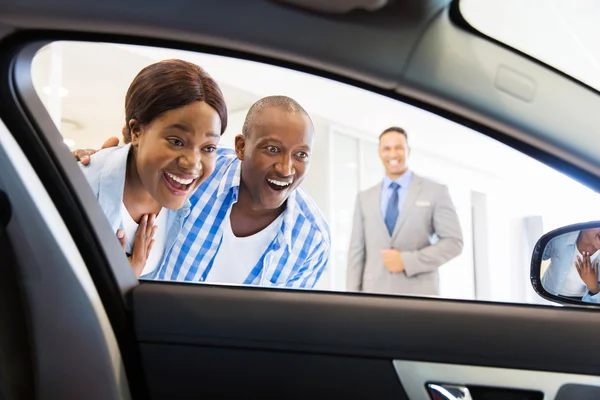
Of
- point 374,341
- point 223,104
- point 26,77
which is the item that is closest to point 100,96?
point 223,104

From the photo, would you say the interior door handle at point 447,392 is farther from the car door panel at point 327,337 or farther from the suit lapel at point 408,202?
the suit lapel at point 408,202

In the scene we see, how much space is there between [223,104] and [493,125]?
2.77 ft

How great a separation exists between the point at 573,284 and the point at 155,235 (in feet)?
2.98

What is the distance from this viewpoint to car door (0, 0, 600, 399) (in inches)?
27.8

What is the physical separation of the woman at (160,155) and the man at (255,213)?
8 cm

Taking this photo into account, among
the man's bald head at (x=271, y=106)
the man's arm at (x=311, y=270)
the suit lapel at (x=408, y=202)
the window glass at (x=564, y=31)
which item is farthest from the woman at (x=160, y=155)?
the window glass at (x=564, y=31)

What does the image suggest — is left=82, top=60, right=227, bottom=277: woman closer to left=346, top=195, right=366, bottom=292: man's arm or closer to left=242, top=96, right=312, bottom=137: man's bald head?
left=242, top=96, right=312, bottom=137: man's bald head

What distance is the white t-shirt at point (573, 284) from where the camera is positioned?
757mm

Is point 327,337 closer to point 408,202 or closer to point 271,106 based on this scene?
point 271,106

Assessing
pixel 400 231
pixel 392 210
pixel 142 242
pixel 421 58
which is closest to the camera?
pixel 421 58

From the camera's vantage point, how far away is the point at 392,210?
9.80 ft

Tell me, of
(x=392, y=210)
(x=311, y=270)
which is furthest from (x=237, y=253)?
(x=392, y=210)

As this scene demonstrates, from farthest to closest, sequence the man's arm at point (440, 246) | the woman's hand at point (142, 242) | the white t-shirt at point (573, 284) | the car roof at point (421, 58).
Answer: the man's arm at point (440, 246) < the woman's hand at point (142, 242) < the white t-shirt at point (573, 284) < the car roof at point (421, 58)

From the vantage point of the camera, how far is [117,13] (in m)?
0.73
